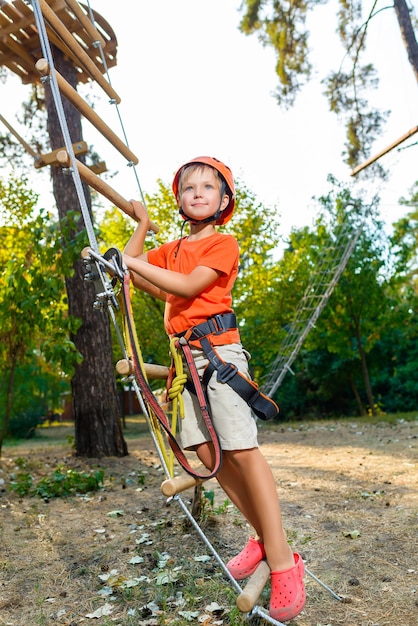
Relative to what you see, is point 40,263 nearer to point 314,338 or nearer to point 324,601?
point 324,601

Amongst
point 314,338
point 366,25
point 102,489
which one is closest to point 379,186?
point 366,25

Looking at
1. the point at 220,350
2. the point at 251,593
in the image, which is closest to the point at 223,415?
the point at 220,350

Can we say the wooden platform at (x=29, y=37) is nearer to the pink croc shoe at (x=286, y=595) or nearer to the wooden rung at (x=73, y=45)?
the wooden rung at (x=73, y=45)

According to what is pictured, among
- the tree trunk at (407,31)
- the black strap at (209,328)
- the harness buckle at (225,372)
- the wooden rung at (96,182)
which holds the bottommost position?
the harness buckle at (225,372)

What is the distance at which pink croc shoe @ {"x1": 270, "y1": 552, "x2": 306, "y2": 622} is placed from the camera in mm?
2201

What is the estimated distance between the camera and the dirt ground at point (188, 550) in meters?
2.79

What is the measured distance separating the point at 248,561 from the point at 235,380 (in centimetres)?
78

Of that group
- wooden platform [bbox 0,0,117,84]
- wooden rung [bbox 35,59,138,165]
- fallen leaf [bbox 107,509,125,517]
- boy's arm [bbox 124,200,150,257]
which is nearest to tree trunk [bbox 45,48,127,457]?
wooden platform [bbox 0,0,117,84]

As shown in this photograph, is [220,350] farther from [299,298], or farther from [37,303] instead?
[299,298]

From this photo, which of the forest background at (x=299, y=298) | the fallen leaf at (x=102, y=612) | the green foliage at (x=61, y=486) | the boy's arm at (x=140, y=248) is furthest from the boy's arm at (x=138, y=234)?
the forest background at (x=299, y=298)

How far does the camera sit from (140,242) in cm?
256

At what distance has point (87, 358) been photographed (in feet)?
21.9

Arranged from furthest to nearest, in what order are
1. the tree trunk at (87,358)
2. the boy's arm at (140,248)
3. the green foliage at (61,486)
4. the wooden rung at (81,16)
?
the tree trunk at (87,358), the green foliage at (61,486), the wooden rung at (81,16), the boy's arm at (140,248)

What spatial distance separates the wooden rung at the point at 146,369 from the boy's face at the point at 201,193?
0.62 metres
